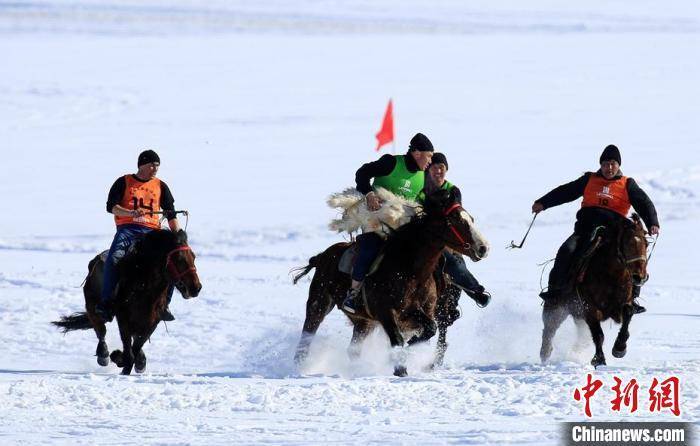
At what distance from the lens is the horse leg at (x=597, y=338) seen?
37.3 ft

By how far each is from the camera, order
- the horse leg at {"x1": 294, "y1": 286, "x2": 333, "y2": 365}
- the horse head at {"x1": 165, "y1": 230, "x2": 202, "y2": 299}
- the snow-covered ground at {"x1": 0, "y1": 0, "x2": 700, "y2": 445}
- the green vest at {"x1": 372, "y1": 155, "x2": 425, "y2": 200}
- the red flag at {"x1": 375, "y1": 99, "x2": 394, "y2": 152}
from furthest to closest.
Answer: the red flag at {"x1": 375, "y1": 99, "x2": 394, "y2": 152}, the horse leg at {"x1": 294, "y1": 286, "x2": 333, "y2": 365}, the green vest at {"x1": 372, "y1": 155, "x2": 425, "y2": 200}, the horse head at {"x1": 165, "y1": 230, "x2": 202, "y2": 299}, the snow-covered ground at {"x1": 0, "y1": 0, "x2": 700, "y2": 445}

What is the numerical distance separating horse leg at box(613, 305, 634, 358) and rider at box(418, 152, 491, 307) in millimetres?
1238

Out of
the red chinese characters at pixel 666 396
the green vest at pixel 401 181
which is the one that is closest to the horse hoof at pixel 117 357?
the green vest at pixel 401 181

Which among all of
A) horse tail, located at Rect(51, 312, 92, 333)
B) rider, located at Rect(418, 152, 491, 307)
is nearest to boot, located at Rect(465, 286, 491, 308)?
rider, located at Rect(418, 152, 491, 307)

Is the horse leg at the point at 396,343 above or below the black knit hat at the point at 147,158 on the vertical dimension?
below

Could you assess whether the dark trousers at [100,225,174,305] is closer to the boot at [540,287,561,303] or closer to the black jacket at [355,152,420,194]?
the black jacket at [355,152,420,194]

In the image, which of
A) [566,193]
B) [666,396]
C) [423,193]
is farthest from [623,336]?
[666,396]

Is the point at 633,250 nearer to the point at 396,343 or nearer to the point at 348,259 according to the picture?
the point at 396,343

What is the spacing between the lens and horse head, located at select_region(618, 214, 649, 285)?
11414 mm

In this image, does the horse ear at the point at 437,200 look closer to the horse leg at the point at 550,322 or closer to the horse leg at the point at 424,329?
the horse leg at the point at 424,329

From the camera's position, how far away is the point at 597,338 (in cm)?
1155

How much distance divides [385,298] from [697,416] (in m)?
3.36

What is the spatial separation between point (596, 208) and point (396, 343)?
8.42 ft

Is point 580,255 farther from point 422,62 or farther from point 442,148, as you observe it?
point 422,62
